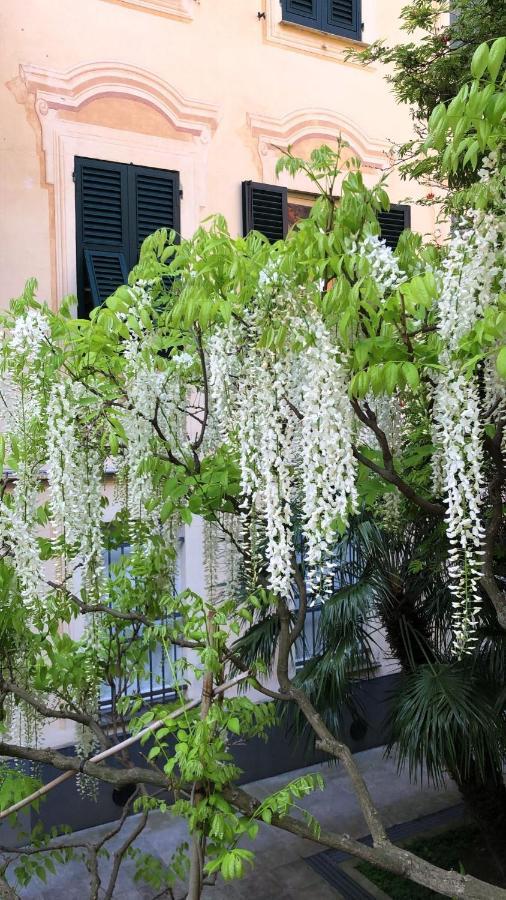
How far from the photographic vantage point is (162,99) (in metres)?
5.46

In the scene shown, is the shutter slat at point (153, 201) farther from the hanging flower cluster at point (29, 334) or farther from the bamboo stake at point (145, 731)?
the bamboo stake at point (145, 731)

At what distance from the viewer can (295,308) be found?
2.41 meters

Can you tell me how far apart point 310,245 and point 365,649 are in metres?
2.74

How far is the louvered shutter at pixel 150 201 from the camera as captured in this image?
545 cm

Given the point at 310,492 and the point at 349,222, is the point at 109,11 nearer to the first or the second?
the point at 349,222

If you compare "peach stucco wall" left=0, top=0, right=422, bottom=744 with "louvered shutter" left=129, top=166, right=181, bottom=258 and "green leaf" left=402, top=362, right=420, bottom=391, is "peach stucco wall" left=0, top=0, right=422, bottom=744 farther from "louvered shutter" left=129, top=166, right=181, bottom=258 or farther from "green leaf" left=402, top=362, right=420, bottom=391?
"green leaf" left=402, top=362, right=420, bottom=391

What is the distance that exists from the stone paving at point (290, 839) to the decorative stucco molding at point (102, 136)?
4.01 meters

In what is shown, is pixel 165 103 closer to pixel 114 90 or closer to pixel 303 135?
pixel 114 90

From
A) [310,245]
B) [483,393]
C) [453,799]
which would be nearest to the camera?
[310,245]

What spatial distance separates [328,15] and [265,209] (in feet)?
6.12

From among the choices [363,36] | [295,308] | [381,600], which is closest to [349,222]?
[295,308]

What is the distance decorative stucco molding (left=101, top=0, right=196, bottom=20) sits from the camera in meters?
5.27

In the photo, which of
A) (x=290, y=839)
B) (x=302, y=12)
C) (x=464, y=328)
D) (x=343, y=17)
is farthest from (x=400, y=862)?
(x=343, y=17)

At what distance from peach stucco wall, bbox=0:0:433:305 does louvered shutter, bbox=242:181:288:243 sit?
0.35 ft
